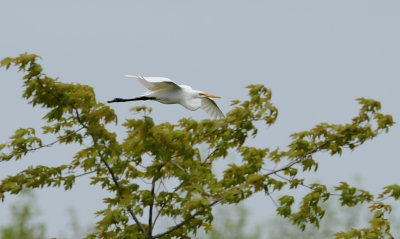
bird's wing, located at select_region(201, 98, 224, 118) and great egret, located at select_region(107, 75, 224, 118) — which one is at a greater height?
bird's wing, located at select_region(201, 98, 224, 118)

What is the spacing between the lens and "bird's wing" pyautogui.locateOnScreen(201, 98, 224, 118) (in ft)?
32.7

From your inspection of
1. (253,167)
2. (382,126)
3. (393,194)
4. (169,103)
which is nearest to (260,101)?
(253,167)

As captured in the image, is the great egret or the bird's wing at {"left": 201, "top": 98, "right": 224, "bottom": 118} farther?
the bird's wing at {"left": 201, "top": 98, "right": 224, "bottom": 118}

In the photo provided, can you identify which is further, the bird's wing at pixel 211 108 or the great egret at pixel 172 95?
the bird's wing at pixel 211 108

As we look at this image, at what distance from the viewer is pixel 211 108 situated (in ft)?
33.0

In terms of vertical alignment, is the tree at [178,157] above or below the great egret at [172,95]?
below

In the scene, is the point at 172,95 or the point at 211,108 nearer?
the point at 172,95

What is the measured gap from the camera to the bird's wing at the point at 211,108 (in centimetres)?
996

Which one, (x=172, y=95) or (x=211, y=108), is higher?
(x=211, y=108)

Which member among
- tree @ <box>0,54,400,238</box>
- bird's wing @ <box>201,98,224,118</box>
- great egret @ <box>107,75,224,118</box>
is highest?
bird's wing @ <box>201,98,224,118</box>

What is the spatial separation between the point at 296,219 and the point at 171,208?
139 cm

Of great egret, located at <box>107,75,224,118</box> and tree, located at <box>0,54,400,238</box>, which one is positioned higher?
great egret, located at <box>107,75,224,118</box>

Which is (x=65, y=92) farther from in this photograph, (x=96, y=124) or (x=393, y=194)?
(x=393, y=194)

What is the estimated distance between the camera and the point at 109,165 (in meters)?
7.26
